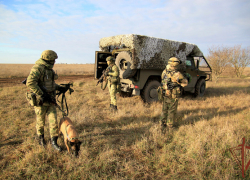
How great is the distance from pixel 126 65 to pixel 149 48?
971 mm

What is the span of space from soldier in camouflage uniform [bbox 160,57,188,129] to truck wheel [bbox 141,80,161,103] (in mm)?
2041

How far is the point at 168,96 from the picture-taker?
11.7ft

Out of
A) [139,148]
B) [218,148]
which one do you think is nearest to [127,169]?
[139,148]

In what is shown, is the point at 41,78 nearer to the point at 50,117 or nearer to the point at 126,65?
the point at 50,117

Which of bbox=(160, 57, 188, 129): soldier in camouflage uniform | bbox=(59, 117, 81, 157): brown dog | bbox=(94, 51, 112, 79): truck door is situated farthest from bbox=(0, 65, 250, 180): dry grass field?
bbox=(94, 51, 112, 79): truck door

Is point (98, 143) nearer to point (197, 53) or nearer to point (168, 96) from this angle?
point (168, 96)

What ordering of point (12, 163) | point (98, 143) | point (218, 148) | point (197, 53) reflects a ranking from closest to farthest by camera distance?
1. point (12, 163)
2. point (218, 148)
3. point (98, 143)
4. point (197, 53)

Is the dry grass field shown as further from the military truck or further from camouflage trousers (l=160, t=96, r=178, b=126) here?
the military truck

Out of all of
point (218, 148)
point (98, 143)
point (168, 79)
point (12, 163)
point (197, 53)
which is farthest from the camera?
point (197, 53)

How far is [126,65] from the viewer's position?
5359 mm

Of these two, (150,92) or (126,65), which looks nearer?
(126,65)

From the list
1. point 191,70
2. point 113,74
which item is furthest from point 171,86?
point 191,70

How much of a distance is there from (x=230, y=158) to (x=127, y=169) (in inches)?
68.3

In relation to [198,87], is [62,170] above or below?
below
